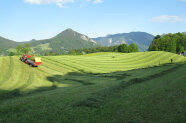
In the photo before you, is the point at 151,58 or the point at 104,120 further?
the point at 151,58

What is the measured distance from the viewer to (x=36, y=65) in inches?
2176

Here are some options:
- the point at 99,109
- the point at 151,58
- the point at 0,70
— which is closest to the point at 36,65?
the point at 0,70

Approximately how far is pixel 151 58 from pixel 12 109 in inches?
3500

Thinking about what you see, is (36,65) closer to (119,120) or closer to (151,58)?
(119,120)

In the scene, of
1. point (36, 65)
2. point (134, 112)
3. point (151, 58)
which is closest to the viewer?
point (134, 112)

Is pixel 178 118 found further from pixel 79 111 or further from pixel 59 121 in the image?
pixel 59 121

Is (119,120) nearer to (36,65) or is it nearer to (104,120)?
(104,120)

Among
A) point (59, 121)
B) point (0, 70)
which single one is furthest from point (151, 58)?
point (59, 121)

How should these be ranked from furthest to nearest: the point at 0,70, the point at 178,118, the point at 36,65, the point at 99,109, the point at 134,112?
1. the point at 36,65
2. the point at 0,70
3. the point at 99,109
4. the point at 134,112
5. the point at 178,118

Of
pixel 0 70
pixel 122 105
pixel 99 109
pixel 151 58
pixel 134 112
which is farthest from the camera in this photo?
pixel 151 58

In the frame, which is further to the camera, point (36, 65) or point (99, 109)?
point (36, 65)

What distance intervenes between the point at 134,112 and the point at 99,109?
2.54m

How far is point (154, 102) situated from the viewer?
529 inches

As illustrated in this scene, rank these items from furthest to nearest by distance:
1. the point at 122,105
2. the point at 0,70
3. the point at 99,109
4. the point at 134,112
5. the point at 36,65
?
the point at 36,65 < the point at 0,70 < the point at 122,105 < the point at 99,109 < the point at 134,112
